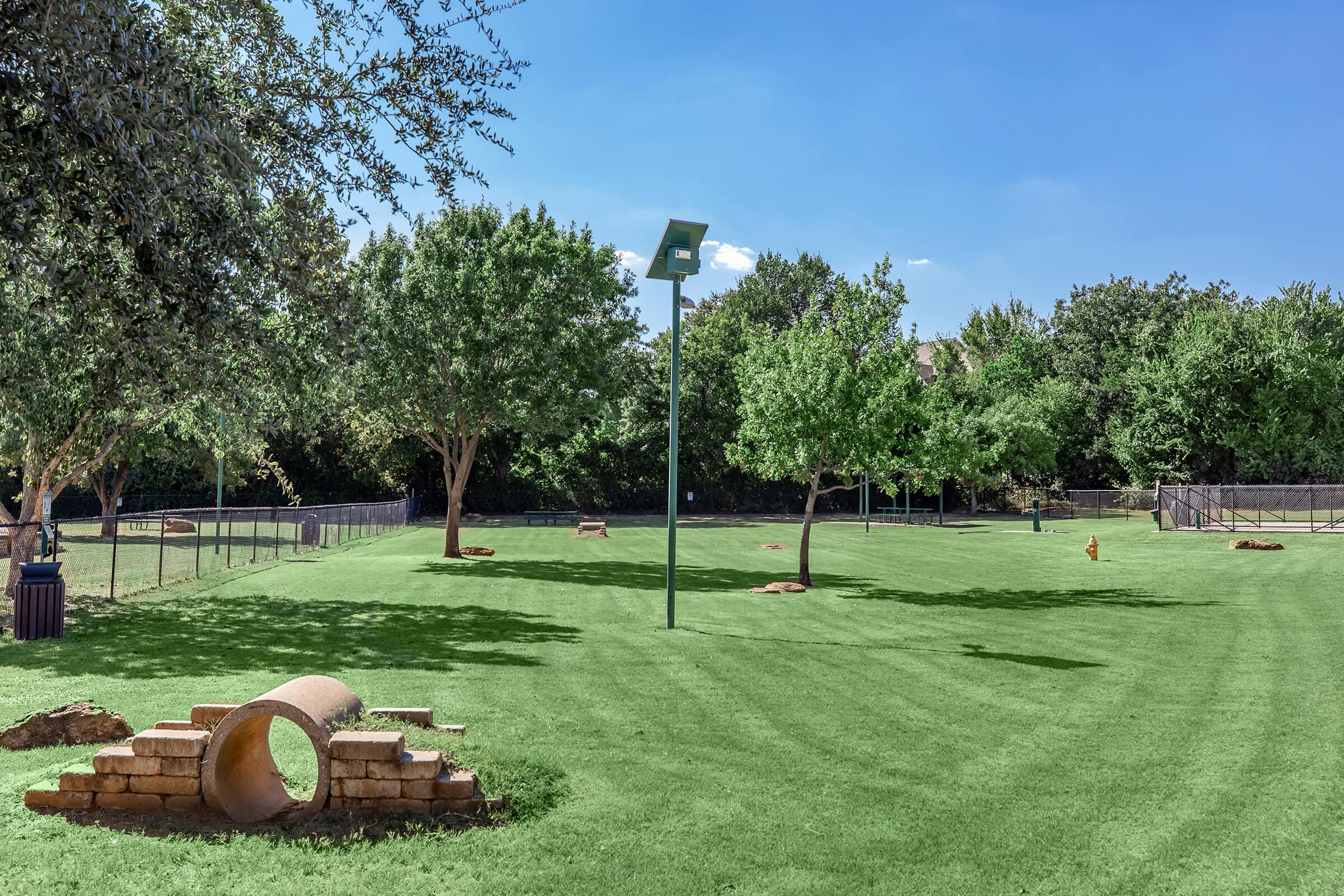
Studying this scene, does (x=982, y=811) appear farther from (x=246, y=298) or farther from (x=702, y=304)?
(x=702, y=304)

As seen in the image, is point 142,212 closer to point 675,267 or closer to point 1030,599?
point 675,267

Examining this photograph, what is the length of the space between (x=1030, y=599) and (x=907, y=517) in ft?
105

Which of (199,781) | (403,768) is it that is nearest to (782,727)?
(403,768)

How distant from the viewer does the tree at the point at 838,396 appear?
64.0 feet

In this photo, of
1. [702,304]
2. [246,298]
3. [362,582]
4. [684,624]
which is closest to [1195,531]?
[684,624]

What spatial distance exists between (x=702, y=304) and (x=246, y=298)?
244ft

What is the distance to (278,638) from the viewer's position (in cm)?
1321

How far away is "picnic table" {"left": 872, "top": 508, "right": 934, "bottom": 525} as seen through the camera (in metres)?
51.0

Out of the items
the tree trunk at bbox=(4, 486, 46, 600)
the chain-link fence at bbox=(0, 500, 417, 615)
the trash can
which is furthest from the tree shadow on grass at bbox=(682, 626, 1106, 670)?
the tree trunk at bbox=(4, 486, 46, 600)

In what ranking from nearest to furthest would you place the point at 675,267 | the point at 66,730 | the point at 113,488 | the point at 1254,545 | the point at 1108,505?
the point at 66,730 → the point at 675,267 → the point at 1254,545 → the point at 113,488 → the point at 1108,505

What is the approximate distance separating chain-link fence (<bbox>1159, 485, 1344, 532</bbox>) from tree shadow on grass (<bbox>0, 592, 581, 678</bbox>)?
33.8m

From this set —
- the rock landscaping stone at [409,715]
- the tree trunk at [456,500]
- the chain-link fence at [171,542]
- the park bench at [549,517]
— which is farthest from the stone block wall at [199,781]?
the park bench at [549,517]

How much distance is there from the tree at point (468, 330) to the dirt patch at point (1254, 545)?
23070 millimetres

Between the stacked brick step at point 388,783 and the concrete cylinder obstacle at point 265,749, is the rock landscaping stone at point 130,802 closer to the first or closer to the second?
the concrete cylinder obstacle at point 265,749
